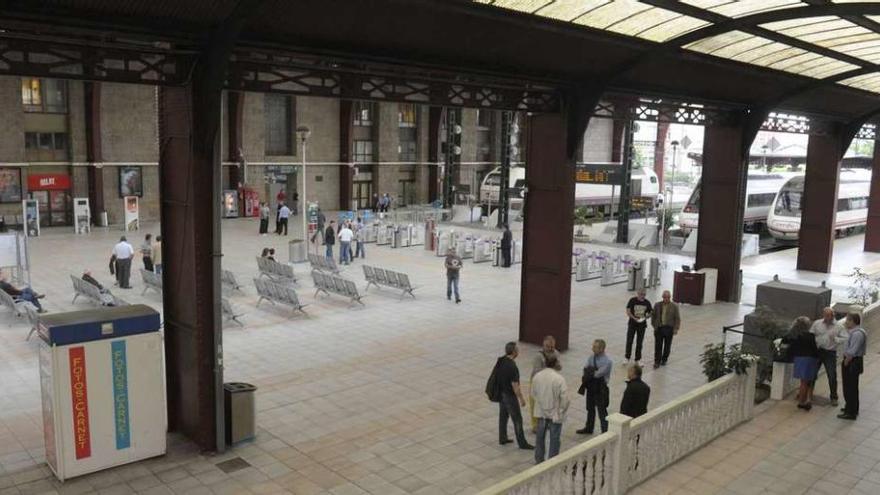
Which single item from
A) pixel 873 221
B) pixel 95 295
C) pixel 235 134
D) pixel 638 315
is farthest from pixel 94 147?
pixel 873 221

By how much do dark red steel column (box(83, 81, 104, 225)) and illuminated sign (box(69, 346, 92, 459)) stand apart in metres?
25.5

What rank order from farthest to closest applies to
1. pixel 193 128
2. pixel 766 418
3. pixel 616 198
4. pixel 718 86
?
1. pixel 616 198
2. pixel 718 86
3. pixel 766 418
4. pixel 193 128

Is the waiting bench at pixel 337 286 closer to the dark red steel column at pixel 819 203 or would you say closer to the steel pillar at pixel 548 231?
the steel pillar at pixel 548 231

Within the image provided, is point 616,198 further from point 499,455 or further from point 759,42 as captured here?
point 499,455

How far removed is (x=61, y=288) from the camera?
19.0 meters

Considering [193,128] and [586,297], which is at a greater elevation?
[193,128]

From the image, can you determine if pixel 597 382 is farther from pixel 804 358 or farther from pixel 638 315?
pixel 638 315

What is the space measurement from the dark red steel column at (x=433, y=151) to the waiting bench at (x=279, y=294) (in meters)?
29.4

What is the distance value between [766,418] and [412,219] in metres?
27.3

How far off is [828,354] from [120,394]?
9439 millimetres

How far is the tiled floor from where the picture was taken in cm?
847

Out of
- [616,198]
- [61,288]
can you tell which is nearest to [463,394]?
[61,288]

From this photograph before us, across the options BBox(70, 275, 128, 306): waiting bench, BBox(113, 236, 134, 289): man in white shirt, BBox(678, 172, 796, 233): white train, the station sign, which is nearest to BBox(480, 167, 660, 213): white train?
BBox(678, 172, 796, 233): white train

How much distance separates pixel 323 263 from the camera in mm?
21078
